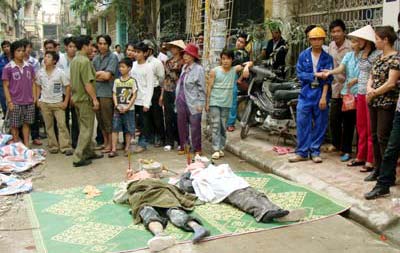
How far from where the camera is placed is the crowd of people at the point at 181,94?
18.0 ft

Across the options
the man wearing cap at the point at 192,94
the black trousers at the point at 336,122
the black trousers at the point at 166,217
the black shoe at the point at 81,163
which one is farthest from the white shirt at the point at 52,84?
the black trousers at the point at 336,122

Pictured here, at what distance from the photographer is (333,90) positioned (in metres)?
6.28

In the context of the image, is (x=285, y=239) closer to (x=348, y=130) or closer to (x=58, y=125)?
(x=348, y=130)

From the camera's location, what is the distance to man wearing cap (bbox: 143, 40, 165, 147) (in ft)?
24.3

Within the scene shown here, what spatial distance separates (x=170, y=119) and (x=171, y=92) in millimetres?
449

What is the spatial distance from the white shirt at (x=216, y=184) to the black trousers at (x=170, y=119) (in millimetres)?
2590

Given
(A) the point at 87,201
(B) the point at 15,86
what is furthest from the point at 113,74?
(A) the point at 87,201

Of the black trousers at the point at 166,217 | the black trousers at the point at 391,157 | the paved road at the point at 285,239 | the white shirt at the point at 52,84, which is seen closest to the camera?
the paved road at the point at 285,239

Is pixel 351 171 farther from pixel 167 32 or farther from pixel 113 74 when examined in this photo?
pixel 167 32

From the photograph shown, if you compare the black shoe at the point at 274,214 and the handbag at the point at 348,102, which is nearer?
the black shoe at the point at 274,214

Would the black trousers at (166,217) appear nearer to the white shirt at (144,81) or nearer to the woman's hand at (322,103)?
the woman's hand at (322,103)

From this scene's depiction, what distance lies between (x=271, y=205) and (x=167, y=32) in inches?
410

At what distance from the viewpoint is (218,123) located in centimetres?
705

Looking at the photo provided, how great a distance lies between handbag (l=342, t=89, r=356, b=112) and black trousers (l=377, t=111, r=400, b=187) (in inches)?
49.2
